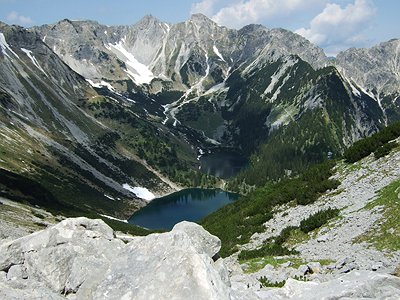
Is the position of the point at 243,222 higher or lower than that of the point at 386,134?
lower

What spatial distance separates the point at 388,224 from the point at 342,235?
180 inches

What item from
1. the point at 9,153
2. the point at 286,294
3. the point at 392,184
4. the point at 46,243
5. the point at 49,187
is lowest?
the point at 286,294

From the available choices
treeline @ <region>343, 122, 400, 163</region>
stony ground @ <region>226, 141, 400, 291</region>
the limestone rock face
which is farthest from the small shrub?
the limestone rock face

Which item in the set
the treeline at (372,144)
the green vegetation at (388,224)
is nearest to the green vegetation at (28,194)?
the treeline at (372,144)

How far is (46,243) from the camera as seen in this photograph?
Answer: 20109 mm

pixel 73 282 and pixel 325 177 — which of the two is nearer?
pixel 73 282

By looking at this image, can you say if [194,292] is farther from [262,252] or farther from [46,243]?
[262,252]

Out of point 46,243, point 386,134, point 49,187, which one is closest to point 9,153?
point 49,187

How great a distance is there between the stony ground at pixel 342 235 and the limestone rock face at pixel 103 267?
8.18 metres

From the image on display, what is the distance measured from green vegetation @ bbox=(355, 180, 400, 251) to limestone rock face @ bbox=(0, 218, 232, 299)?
52.1 feet

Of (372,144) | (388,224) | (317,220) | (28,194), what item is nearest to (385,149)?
(372,144)

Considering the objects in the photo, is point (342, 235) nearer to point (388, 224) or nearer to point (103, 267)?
point (388, 224)

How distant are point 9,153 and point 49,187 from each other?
22.8 metres

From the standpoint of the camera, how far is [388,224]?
3400 cm
